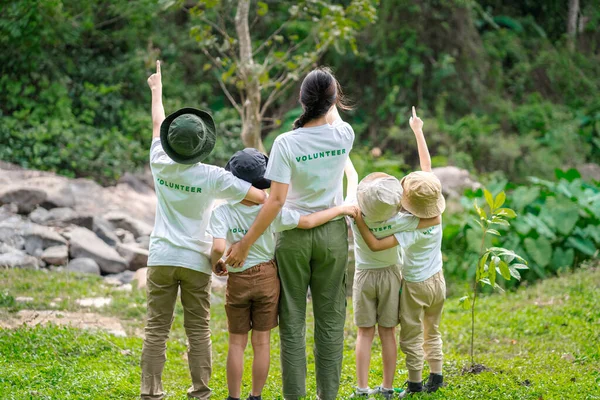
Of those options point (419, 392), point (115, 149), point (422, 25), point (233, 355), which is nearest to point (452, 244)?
point (419, 392)

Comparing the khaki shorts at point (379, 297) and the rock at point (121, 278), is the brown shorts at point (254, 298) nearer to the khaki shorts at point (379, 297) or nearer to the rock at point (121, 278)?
the khaki shorts at point (379, 297)

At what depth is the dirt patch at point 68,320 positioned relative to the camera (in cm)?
534

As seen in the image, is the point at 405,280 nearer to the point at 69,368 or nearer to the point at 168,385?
the point at 168,385

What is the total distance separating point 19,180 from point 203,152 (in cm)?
608

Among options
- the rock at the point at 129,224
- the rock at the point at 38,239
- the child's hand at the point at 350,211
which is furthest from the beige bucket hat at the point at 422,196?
the rock at the point at 129,224

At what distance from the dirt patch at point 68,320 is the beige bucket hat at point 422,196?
2.89m

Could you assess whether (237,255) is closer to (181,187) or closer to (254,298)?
(254,298)

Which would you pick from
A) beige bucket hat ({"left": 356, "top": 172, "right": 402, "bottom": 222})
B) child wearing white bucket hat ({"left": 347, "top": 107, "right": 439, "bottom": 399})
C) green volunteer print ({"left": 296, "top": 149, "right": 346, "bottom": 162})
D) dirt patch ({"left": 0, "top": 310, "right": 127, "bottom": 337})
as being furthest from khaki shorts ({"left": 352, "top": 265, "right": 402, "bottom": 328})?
dirt patch ({"left": 0, "top": 310, "right": 127, "bottom": 337})

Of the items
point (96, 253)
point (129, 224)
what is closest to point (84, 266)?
point (96, 253)

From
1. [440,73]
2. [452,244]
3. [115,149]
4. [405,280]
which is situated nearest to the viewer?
[405,280]

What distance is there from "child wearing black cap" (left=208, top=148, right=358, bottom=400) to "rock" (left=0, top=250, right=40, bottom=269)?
396 cm

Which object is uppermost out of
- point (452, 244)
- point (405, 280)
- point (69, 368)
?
point (405, 280)

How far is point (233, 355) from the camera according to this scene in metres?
3.66

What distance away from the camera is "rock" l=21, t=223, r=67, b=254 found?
24.4 ft
